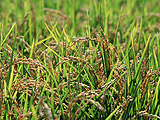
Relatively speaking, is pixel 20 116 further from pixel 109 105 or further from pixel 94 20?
pixel 94 20

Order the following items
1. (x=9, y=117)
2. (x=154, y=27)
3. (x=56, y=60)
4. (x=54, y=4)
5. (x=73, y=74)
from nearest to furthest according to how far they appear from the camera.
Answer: (x=9, y=117) → (x=73, y=74) → (x=56, y=60) → (x=154, y=27) → (x=54, y=4)

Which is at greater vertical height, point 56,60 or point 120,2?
point 120,2

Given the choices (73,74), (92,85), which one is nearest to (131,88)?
(92,85)

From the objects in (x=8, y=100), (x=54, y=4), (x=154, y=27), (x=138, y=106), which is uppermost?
(x=54, y=4)

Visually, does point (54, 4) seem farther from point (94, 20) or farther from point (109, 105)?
point (109, 105)

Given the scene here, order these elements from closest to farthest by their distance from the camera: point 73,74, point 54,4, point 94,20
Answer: point 73,74 → point 94,20 → point 54,4

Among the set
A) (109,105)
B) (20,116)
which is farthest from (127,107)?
(20,116)

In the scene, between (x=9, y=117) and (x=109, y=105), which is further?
(x=109, y=105)

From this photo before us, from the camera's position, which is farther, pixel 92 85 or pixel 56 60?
pixel 56 60

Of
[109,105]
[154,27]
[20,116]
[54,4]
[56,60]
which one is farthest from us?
→ [54,4]
